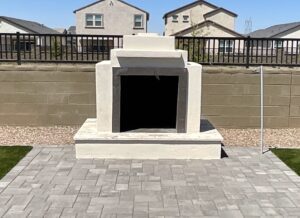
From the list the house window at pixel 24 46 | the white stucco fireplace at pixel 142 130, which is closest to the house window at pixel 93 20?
the house window at pixel 24 46

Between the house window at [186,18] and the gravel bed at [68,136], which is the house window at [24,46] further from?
the house window at [186,18]

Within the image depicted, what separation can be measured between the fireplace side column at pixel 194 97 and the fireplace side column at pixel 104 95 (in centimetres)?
163

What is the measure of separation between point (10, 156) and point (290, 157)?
578cm

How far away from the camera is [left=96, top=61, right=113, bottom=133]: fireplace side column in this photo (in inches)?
299

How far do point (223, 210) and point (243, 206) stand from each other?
35 centimetres

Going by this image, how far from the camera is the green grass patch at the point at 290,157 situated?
23.5 feet

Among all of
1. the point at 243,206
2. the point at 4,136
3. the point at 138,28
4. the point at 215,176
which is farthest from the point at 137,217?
the point at 138,28

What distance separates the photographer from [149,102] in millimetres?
8734

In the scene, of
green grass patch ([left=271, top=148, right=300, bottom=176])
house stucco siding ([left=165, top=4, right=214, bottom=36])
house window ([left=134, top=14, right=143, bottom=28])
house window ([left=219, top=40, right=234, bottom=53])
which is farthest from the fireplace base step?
house stucco siding ([left=165, top=4, right=214, bottom=36])

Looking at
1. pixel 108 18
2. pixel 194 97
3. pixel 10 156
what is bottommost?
pixel 10 156

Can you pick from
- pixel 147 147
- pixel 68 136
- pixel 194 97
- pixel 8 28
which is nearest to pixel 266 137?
pixel 194 97

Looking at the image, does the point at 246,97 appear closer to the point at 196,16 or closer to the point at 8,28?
the point at 8,28

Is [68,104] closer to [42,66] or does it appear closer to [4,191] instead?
[42,66]

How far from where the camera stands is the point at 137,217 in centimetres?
486
